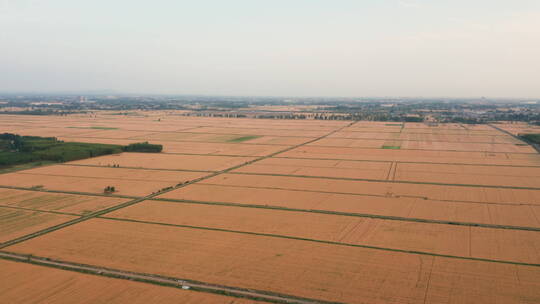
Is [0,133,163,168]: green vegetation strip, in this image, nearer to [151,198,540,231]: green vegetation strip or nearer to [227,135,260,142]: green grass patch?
[227,135,260,142]: green grass patch

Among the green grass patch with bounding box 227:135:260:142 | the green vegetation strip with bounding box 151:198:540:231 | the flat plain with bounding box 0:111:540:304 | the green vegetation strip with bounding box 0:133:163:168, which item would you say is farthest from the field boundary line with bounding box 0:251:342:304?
the green grass patch with bounding box 227:135:260:142

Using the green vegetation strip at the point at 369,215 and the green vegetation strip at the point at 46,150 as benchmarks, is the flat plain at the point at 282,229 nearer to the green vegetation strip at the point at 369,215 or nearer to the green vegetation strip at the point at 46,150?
the green vegetation strip at the point at 369,215

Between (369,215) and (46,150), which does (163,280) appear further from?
(46,150)

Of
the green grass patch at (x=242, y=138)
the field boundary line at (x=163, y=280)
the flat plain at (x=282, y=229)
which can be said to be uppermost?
the green grass patch at (x=242, y=138)

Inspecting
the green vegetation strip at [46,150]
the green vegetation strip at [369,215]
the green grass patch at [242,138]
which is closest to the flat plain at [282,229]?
the green vegetation strip at [369,215]

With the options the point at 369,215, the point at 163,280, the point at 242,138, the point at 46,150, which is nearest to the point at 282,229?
the point at 369,215

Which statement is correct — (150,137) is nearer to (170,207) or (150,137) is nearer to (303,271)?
(170,207)

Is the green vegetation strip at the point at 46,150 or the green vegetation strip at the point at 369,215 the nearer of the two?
the green vegetation strip at the point at 369,215

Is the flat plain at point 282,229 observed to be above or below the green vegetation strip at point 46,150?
below
